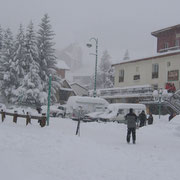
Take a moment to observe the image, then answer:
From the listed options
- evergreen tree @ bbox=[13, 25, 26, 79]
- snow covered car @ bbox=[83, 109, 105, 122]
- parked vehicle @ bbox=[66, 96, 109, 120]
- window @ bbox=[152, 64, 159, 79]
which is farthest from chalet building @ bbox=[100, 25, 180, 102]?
evergreen tree @ bbox=[13, 25, 26, 79]

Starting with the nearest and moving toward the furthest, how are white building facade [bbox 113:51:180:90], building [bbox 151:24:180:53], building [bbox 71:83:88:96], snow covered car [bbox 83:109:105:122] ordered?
1. snow covered car [bbox 83:109:105:122]
2. white building facade [bbox 113:51:180:90]
3. building [bbox 151:24:180:53]
4. building [bbox 71:83:88:96]

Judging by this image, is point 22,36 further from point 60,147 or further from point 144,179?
point 144,179

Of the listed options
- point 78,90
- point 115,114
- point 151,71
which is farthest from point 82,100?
point 78,90

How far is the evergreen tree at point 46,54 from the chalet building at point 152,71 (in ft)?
26.7

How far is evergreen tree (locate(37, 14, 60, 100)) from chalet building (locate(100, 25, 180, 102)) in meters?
8.13

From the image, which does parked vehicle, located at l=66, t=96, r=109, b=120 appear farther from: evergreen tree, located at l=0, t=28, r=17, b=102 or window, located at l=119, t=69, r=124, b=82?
evergreen tree, located at l=0, t=28, r=17, b=102

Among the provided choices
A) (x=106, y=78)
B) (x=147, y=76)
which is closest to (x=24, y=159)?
(x=147, y=76)

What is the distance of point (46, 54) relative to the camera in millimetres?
39000

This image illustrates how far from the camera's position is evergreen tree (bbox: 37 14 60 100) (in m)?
38.3

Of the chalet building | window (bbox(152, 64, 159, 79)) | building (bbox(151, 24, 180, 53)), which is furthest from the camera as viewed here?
building (bbox(151, 24, 180, 53))

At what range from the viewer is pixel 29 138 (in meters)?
10.7

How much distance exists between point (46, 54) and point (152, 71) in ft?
46.9

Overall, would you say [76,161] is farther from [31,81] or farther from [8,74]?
[8,74]

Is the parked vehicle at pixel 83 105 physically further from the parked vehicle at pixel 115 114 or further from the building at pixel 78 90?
the building at pixel 78 90
